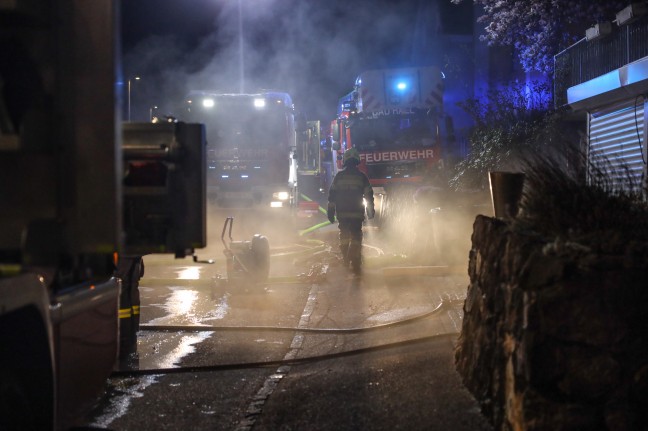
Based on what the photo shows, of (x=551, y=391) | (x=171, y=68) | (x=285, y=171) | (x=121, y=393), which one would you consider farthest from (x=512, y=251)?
(x=171, y=68)

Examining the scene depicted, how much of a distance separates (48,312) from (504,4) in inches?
651

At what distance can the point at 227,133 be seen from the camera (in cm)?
1738

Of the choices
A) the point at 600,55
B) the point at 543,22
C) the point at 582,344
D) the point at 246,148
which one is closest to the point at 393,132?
the point at 246,148

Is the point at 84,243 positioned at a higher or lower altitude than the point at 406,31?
lower

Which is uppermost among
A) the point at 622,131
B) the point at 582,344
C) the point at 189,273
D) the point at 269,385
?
the point at 622,131

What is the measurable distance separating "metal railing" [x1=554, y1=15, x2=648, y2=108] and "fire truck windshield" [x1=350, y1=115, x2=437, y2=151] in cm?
344

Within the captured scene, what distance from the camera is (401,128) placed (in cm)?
1847

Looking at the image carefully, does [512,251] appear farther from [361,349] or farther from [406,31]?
[406,31]

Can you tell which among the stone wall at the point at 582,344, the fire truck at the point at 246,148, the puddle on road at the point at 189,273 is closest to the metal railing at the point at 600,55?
the fire truck at the point at 246,148

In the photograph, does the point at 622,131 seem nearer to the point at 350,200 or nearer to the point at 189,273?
the point at 350,200

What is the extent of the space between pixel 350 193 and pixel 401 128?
7604 mm

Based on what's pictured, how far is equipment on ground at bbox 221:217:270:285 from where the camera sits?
9.54m

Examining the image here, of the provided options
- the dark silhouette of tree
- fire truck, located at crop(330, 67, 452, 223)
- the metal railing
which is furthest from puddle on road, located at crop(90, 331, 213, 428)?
the dark silhouette of tree

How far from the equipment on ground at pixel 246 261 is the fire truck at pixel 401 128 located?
27.4ft
